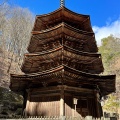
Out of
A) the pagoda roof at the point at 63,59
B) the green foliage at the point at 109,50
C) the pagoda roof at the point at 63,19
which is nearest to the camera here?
the pagoda roof at the point at 63,59

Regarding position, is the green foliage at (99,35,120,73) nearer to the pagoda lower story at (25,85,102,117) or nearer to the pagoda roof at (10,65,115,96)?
the pagoda lower story at (25,85,102,117)

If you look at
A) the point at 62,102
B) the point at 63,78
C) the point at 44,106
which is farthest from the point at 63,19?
the point at 44,106

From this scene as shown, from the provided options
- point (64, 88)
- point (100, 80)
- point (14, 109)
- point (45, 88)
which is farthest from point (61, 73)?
point (14, 109)

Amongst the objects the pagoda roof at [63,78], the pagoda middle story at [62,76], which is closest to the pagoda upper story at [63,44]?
the pagoda middle story at [62,76]

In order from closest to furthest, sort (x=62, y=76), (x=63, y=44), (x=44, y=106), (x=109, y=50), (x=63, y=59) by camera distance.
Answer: (x=62, y=76) → (x=44, y=106) → (x=63, y=59) → (x=63, y=44) → (x=109, y=50)

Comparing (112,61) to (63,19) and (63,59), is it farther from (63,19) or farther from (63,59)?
(63,59)

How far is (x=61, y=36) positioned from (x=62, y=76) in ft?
14.2

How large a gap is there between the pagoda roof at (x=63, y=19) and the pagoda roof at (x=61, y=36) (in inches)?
65.2

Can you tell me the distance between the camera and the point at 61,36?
13.7 metres

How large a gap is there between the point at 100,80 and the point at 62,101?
318 cm

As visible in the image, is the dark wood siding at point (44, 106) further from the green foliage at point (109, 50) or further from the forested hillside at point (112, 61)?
the green foliage at point (109, 50)

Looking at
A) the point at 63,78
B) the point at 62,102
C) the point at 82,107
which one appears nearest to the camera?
the point at 62,102

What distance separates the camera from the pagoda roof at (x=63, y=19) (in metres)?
14.2

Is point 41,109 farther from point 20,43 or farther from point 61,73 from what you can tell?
point 20,43
